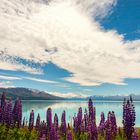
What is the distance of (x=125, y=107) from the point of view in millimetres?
14156

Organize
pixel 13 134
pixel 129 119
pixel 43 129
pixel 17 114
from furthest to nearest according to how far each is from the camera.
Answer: pixel 17 114 < pixel 43 129 < pixel 13 134 < pixel 129 119

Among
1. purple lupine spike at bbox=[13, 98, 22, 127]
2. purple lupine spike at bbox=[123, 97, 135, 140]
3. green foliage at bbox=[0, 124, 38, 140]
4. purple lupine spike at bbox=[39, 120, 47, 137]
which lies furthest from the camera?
purple lupine spike at bbox=[13, 98, 22, 127]

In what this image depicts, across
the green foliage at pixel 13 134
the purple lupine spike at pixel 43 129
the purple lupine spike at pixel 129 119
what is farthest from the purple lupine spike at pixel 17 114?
the purple lupine spike at pixel 129 119

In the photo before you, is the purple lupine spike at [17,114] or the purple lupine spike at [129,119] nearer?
the purple lupine spike at [129,119]

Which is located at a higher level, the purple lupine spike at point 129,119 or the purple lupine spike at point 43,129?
the purple lupine spike at point 129,119

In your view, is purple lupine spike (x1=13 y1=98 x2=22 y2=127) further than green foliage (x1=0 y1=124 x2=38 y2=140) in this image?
Yes

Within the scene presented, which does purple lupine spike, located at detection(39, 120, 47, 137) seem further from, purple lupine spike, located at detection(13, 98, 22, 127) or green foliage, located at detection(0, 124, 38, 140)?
purple lupine spike, located at detection(13, 98, 22, 127)

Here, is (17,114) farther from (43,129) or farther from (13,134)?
(43,129)

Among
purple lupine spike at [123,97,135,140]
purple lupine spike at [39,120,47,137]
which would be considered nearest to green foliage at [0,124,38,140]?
purple lupine spike at [39,120,47,137]

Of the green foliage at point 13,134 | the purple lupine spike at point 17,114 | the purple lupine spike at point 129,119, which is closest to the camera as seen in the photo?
the purple lupine spike at point 129,119

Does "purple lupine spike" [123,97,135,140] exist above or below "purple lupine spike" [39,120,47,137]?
above

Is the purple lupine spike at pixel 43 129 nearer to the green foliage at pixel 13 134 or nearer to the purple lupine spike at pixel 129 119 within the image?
the green foliage at pixel 13 134

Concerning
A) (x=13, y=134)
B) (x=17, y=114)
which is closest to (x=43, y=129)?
(x=13, y=134)

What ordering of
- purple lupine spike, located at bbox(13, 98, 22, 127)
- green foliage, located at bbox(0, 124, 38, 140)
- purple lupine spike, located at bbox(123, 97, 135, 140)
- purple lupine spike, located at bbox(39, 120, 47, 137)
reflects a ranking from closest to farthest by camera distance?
purple lupine spike, located at bbox(123, 97, 135, 140) < green foliage, located at bbox(0, 124, 38, 140) < purple lupine spike, located at bbox(39, 120, 47, 137) < purple lupine spike, located at bbox(13, 98, 22, 127)
